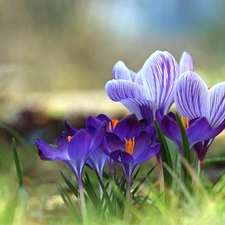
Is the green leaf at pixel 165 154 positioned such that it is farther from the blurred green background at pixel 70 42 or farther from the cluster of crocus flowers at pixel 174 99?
the blurred green background at pixel 70 42

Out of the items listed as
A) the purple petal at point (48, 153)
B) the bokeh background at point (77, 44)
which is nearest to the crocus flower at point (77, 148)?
the purple petal at point (48, 153)

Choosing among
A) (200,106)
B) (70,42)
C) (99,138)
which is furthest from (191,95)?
(70,42)

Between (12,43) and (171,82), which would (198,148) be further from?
(12,43)

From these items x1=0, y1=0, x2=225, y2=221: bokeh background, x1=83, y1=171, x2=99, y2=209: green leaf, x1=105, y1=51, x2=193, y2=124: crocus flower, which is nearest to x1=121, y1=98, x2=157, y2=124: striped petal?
x1=105, y1=51, x2=193, y2=124: crocus flower

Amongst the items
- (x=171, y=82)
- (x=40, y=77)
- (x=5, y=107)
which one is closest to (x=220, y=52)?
(x=40, y=77)

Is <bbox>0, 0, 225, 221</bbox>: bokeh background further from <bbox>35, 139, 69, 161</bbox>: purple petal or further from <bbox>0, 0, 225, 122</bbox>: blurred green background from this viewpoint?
<bbox>35, 139, 69, 161</bbox>: purple petal

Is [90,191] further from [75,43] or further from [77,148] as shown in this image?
[75,43]
